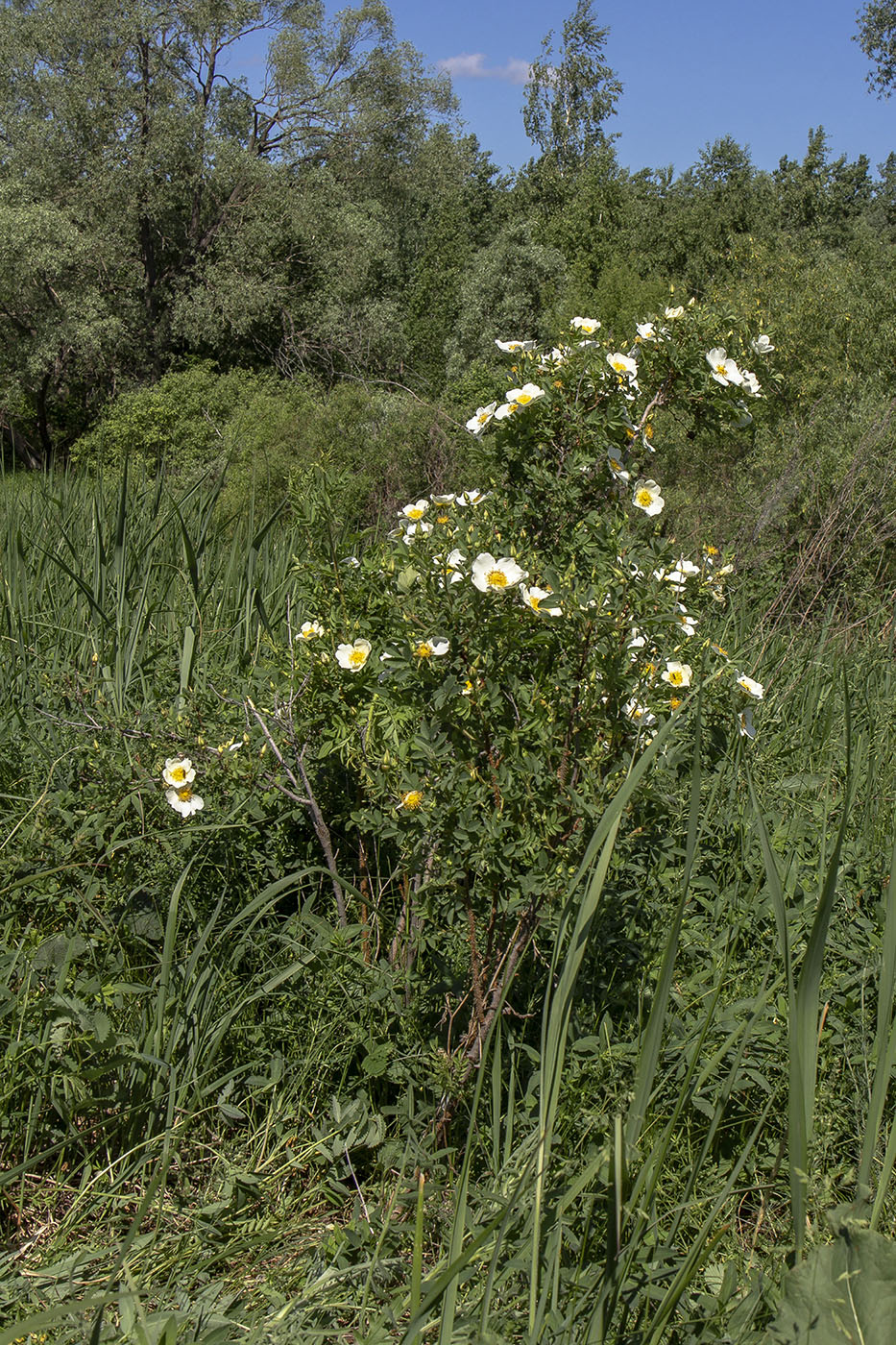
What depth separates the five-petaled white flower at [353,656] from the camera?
5.49ft

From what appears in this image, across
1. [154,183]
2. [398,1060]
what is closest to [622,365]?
[398,1060]

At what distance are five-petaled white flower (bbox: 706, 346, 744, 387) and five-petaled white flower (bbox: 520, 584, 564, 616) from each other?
0.71 metres

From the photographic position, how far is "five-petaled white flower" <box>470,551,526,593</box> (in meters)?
1.37

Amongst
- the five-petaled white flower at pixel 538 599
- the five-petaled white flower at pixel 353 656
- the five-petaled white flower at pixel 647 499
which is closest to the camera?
the five-petaled white flower at pixel 538 599

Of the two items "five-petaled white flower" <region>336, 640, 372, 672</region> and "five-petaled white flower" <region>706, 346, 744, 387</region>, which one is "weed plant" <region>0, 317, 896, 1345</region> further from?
"five-petaled white flower" <region>706, 346, 744, 387</region>

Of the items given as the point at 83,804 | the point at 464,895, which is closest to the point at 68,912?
the point at 83,804

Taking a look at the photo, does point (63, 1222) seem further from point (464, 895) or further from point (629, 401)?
point (629, 401)

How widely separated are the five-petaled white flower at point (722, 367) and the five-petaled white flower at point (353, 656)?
85cm

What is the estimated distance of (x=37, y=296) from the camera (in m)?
13.7

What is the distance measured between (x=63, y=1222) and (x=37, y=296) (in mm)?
14752

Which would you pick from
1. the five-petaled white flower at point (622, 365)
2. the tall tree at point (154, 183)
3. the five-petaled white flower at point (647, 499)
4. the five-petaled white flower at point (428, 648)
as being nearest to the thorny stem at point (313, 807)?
the five-petaled white flower at point (428, 648)

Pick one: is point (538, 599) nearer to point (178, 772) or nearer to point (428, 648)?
point (428, 648)

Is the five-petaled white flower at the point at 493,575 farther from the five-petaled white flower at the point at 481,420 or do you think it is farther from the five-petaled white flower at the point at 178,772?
the five-petaled white flower at the point at 178,772

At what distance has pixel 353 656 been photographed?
168cm
